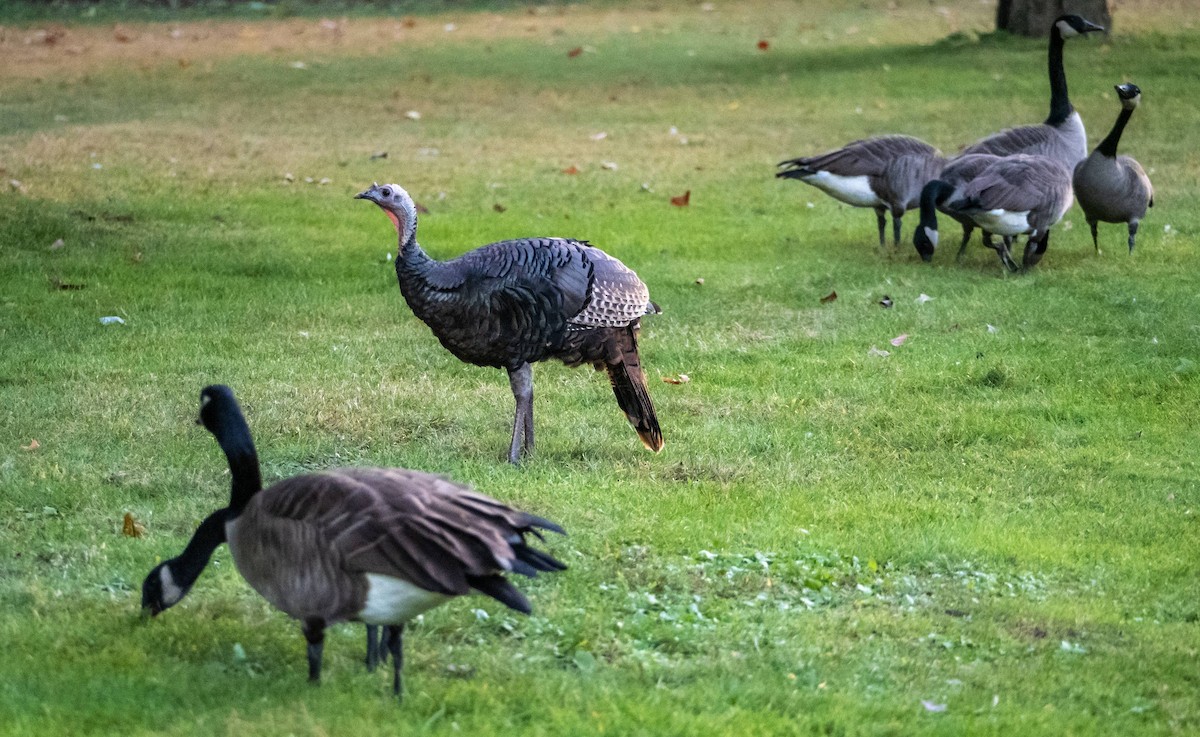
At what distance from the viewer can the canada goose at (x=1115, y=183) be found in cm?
1127

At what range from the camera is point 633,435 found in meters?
7.72

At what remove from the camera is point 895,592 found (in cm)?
575

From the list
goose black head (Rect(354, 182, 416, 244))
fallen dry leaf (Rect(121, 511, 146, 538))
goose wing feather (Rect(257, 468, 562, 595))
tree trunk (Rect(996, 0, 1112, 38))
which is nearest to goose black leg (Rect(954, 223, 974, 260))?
goose black head (Rect(354, 182, 416, 244))

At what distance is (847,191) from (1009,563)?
6.23 meters

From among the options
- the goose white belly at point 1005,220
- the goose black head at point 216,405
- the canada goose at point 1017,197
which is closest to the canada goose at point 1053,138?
the canada goose at point 1017,197

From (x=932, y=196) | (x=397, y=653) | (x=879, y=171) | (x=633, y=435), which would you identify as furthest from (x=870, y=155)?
(x=397, y=653)

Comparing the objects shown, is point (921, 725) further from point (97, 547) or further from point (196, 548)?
point (97, 547)

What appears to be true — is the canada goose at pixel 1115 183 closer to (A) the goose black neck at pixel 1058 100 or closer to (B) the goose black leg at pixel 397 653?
(A) the goose black neck at pixel 1058 100

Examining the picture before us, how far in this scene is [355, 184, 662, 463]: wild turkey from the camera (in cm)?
698

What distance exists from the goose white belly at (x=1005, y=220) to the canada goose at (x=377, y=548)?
22.5 feet

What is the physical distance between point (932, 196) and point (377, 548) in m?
7.61

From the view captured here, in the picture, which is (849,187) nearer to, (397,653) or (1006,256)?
(1006,256)

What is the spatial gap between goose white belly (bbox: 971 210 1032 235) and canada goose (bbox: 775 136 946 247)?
0.85 m

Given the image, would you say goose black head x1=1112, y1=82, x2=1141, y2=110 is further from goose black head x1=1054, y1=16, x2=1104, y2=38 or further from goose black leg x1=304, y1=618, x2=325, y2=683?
goose black leg x1=304, y1=618, x2=325, y2=683
